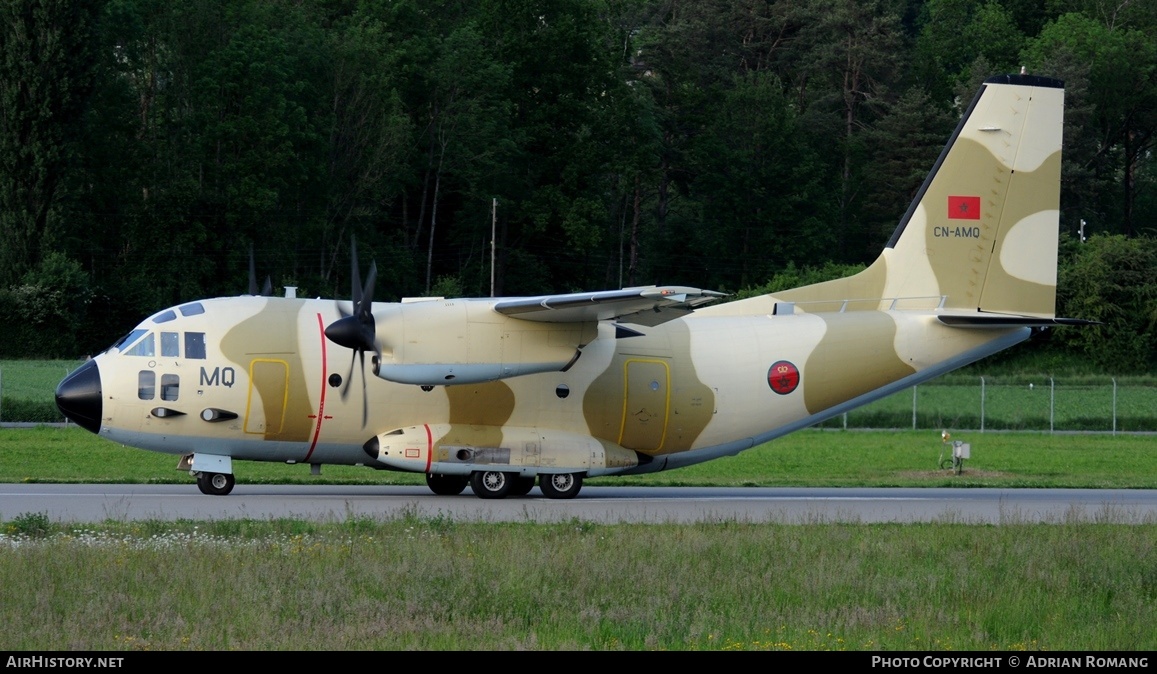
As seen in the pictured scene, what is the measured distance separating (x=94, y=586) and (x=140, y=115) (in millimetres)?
59555

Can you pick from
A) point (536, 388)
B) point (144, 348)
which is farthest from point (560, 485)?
point (144, 348)

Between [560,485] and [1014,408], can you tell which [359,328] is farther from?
[1014,408]

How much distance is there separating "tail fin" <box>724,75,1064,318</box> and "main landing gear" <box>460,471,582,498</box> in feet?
16.5

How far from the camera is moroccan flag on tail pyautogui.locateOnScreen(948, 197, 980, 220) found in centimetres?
2548

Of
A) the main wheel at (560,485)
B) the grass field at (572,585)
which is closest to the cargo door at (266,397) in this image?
the grass field at (572,585)

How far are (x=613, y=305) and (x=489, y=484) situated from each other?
13.3 ft

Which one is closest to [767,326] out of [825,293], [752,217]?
[825,293]

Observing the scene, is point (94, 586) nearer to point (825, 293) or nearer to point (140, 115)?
point (825, 293)

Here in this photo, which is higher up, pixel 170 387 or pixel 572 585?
pixel 170 387

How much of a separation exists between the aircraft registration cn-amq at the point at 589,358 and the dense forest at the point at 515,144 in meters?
28.4

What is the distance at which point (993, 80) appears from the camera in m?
25.7

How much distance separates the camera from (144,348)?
2225 centimetres

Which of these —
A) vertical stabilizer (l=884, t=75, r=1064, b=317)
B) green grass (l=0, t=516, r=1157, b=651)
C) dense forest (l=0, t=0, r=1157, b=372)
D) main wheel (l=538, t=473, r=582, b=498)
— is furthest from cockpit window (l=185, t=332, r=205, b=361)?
dense forest (l=0, t=0, r=1157, b=372)

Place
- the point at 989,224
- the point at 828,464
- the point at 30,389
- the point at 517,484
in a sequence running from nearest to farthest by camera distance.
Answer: the point at 517,484 < the point at 989,224 < the point at 828,464 < the point at 30,389
